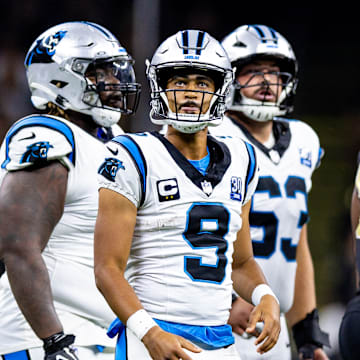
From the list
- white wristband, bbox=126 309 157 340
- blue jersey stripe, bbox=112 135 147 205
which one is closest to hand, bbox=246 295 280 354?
white wristband, bbox=126 309 157 340

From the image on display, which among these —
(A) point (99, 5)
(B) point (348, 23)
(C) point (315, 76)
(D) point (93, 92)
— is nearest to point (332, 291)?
(C) point (315, 76)

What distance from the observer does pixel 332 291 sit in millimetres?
8336

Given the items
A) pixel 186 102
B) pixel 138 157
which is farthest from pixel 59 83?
pixel 138 157

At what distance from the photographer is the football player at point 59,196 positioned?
3084 mm

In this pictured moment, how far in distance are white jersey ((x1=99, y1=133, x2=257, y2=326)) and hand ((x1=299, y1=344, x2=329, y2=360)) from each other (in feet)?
4.18

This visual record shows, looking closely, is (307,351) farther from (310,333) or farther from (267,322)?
(267,322)

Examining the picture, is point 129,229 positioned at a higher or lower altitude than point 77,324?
higher

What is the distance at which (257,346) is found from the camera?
12.4ft

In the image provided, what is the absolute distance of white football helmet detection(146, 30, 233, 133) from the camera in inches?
118

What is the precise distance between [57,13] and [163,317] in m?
6.81

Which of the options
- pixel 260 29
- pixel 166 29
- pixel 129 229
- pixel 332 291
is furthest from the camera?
pixel 166 29

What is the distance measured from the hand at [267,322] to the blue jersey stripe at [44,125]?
0.94m

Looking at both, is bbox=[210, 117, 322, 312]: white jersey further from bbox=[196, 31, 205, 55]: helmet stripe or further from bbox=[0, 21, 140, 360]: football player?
bbox=[196, 31, 205, 55]: helmet stripe

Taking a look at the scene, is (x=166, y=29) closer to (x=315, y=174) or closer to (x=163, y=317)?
(x=315, y=174)
